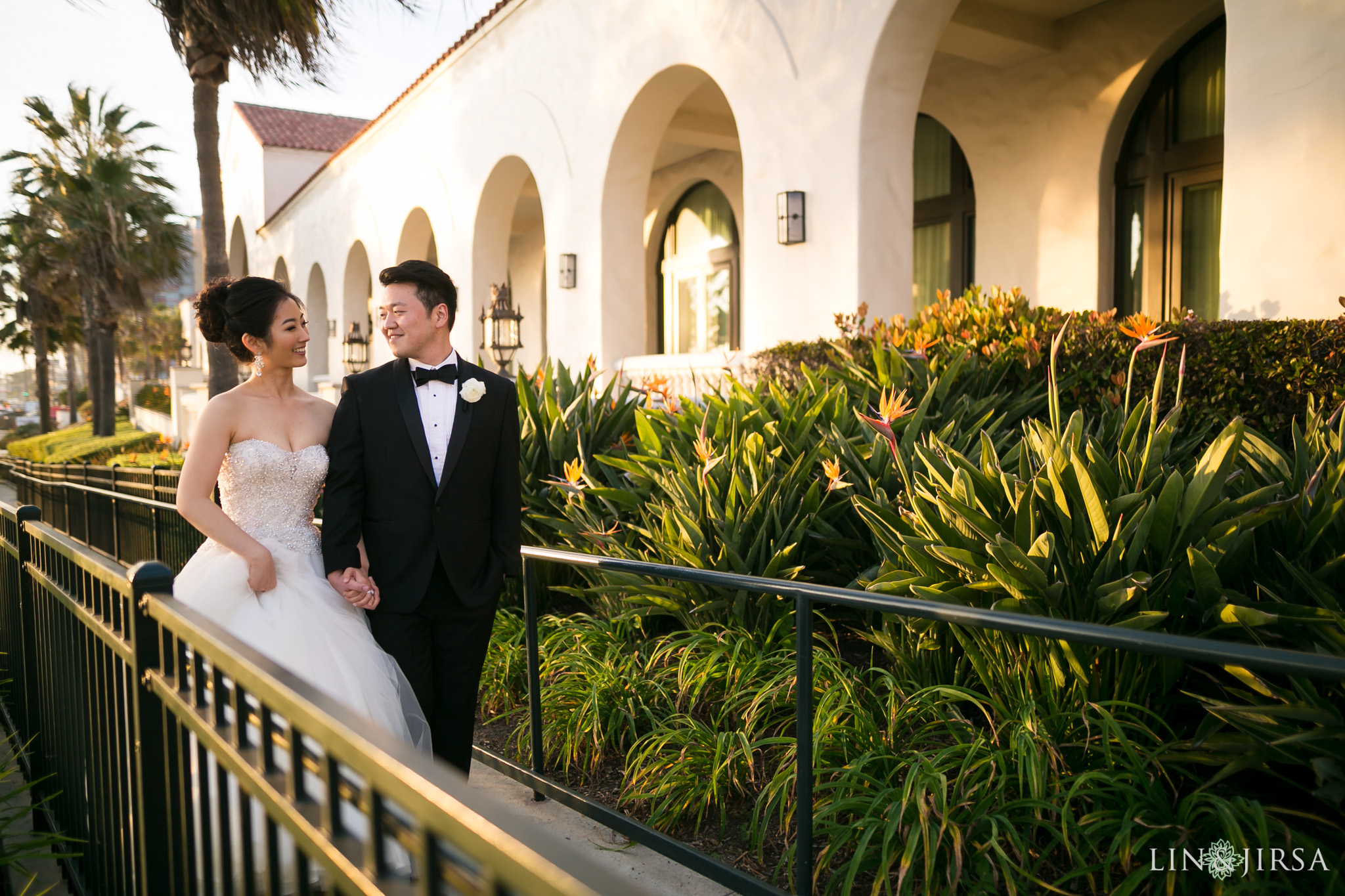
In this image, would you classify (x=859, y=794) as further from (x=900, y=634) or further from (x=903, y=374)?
(x=903, y=374)

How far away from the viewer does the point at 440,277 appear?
3.03 metres

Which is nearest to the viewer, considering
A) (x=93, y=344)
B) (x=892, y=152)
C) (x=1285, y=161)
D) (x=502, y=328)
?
(x=1285, y=161)

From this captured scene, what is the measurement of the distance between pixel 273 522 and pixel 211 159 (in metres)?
10.7

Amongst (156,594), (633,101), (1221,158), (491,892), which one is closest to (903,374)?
(156,594)

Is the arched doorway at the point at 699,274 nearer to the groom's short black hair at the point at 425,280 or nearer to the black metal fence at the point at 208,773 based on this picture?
the groom's short black hair at the point at 425,280

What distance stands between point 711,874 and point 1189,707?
160 cm

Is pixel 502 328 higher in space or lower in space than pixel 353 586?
higher

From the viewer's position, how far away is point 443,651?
10.1ft

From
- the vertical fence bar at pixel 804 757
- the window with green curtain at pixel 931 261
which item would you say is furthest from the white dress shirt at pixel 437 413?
the window with green curtain at pixel 931 261

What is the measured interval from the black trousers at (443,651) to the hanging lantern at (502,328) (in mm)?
7953

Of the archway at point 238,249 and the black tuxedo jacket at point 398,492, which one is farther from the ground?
the archway at point 238,249

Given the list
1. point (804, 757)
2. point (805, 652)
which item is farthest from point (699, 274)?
point (804, 757)

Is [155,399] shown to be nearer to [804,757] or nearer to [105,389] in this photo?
[105,389]

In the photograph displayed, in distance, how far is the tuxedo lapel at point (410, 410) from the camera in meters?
2.93
